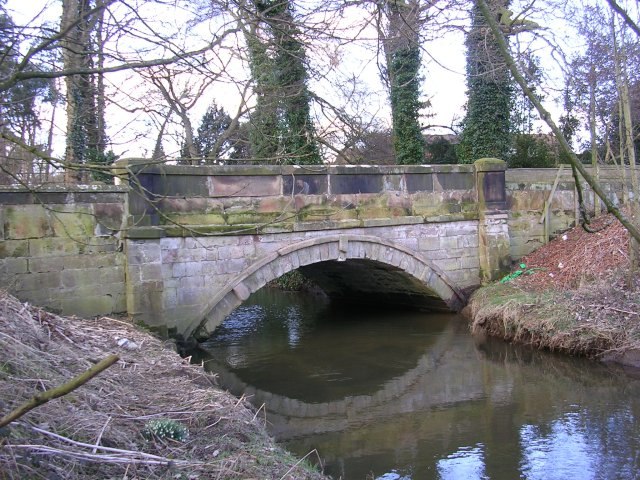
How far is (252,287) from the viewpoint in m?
8.38

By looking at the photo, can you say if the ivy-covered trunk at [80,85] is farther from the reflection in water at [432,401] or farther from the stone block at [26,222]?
the reflection in water at [432,401]

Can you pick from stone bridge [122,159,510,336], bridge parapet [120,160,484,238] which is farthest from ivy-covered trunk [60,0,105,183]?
stone bridge [122,159,510,336]

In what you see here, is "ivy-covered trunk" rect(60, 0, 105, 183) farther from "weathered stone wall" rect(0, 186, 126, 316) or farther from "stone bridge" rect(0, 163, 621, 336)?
"stone bridge" rect(0, 163, 621, 336)

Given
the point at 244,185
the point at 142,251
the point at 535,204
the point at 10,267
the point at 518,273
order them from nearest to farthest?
1. the point at 10,267
2. the point at 142,251
3. the point at 244,185
4. the point at 518,273
5. the point at 535,204

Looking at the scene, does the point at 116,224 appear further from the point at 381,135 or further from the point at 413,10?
the point at 381,135

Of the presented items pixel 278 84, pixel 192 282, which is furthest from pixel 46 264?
pixel 278 84

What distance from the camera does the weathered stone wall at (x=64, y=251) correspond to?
6785 mm

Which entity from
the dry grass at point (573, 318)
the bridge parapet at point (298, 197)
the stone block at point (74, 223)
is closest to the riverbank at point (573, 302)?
the dry grass at point (573, 318)

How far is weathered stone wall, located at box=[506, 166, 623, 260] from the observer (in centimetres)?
1088

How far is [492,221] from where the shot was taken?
409 inches

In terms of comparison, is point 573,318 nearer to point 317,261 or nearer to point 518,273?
point 518,273

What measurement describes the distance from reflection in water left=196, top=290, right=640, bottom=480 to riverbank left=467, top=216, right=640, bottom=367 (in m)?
0.26

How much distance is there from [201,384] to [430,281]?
5688mm

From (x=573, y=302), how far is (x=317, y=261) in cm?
358
